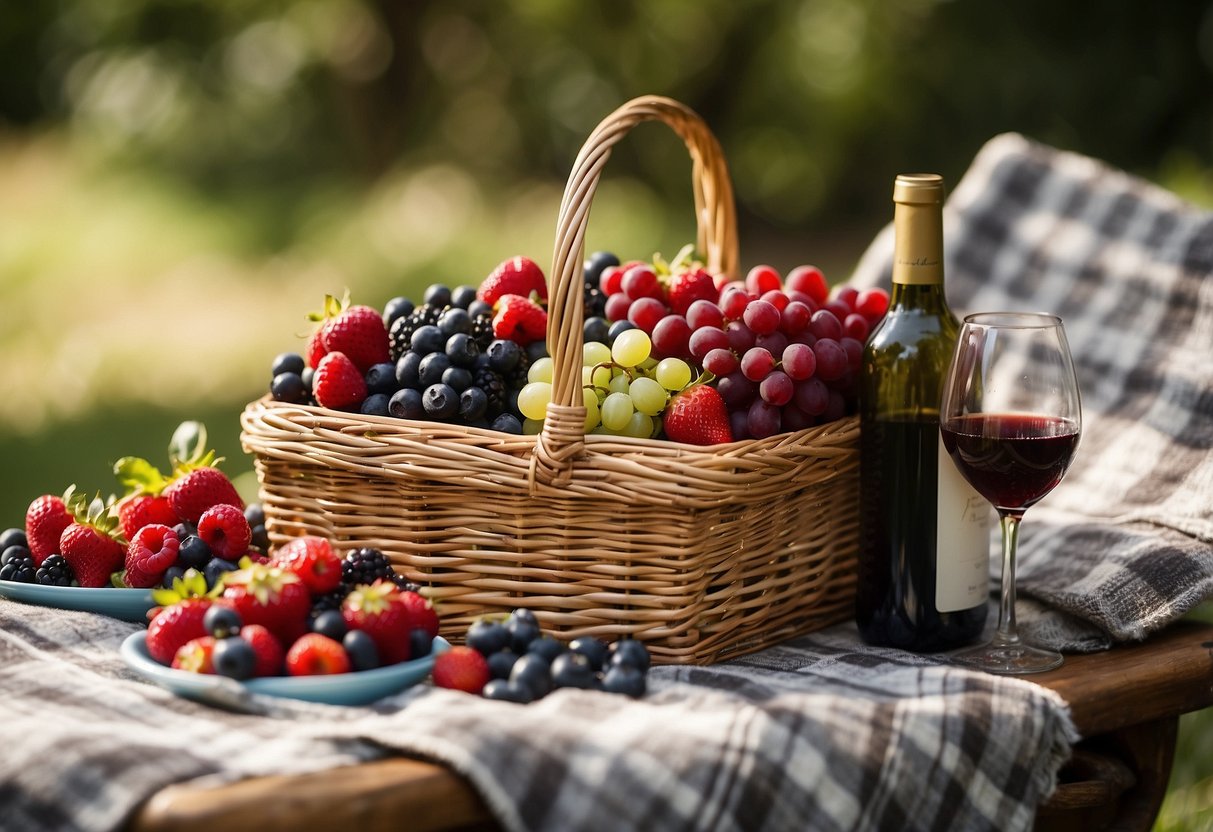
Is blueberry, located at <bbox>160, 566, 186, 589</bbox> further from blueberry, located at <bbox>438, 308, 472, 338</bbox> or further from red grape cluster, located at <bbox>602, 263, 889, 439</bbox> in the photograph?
red grape cluster, located at <bbox>602, 263, 889, 439</bbox>

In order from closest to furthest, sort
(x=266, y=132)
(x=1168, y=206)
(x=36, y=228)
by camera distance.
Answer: (x=1168, y=206) < (x=36, y=228) < (x=266, y=132)

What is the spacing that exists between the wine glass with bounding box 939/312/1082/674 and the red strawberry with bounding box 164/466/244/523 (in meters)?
0.81

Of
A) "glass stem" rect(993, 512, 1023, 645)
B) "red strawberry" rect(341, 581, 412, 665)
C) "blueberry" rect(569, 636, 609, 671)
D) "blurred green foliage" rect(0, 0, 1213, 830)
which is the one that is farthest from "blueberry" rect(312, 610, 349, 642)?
"blurred green foliage" rect(0, 0, 1213, 830)

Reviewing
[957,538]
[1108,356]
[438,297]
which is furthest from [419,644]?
[1108,356]

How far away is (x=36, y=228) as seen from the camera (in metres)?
6.19

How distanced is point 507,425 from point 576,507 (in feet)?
0.40

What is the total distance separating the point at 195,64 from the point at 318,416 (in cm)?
658

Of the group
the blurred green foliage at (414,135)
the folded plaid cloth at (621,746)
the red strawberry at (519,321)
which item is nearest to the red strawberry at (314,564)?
the folded plaid cloth at (621,746)

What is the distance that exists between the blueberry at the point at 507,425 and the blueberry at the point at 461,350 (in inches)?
2.8

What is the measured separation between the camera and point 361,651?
1137mm

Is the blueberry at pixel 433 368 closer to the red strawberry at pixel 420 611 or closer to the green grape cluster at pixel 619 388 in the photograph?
the green grape cluster at pixel 619 388

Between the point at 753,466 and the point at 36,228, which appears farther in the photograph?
the point at 36,228

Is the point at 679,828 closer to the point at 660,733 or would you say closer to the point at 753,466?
the point at 660,733

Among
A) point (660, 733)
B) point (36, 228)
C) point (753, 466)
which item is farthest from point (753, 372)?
point (36, 228)
